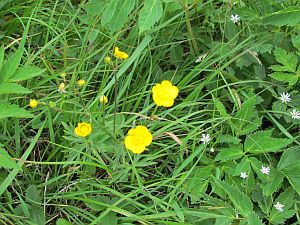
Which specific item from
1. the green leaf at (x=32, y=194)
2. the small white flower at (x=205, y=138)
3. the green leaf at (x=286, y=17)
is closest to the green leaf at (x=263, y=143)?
the small white flower at (x=205, y=138)

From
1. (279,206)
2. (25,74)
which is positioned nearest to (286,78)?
(279,206)

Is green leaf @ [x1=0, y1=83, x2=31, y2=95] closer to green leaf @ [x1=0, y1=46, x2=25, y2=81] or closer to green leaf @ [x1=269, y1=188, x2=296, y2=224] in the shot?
green leaf @ [x1=0, y1=46, x2=25, y2=81]

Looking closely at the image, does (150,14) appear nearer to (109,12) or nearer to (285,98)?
(109,12)

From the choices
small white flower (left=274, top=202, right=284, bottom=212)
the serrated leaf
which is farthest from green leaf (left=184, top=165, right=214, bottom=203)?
the serrated leaf

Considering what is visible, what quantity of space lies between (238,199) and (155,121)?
0.45 metres

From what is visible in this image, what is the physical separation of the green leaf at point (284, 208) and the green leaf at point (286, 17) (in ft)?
1.94

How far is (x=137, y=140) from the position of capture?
175 centimetres

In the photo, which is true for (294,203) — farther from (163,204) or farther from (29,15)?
(29,15)

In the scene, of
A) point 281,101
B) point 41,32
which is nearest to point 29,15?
point 41,32

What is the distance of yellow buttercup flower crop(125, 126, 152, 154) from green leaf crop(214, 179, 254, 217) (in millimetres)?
284

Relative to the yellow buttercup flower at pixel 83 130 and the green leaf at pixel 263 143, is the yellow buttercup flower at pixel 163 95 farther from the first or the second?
the green leaf at pixel 263 143

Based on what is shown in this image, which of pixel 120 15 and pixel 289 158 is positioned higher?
pixel 120 15

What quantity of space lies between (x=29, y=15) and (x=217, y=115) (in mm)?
987

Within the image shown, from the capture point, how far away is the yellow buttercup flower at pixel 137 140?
5.73 feet
